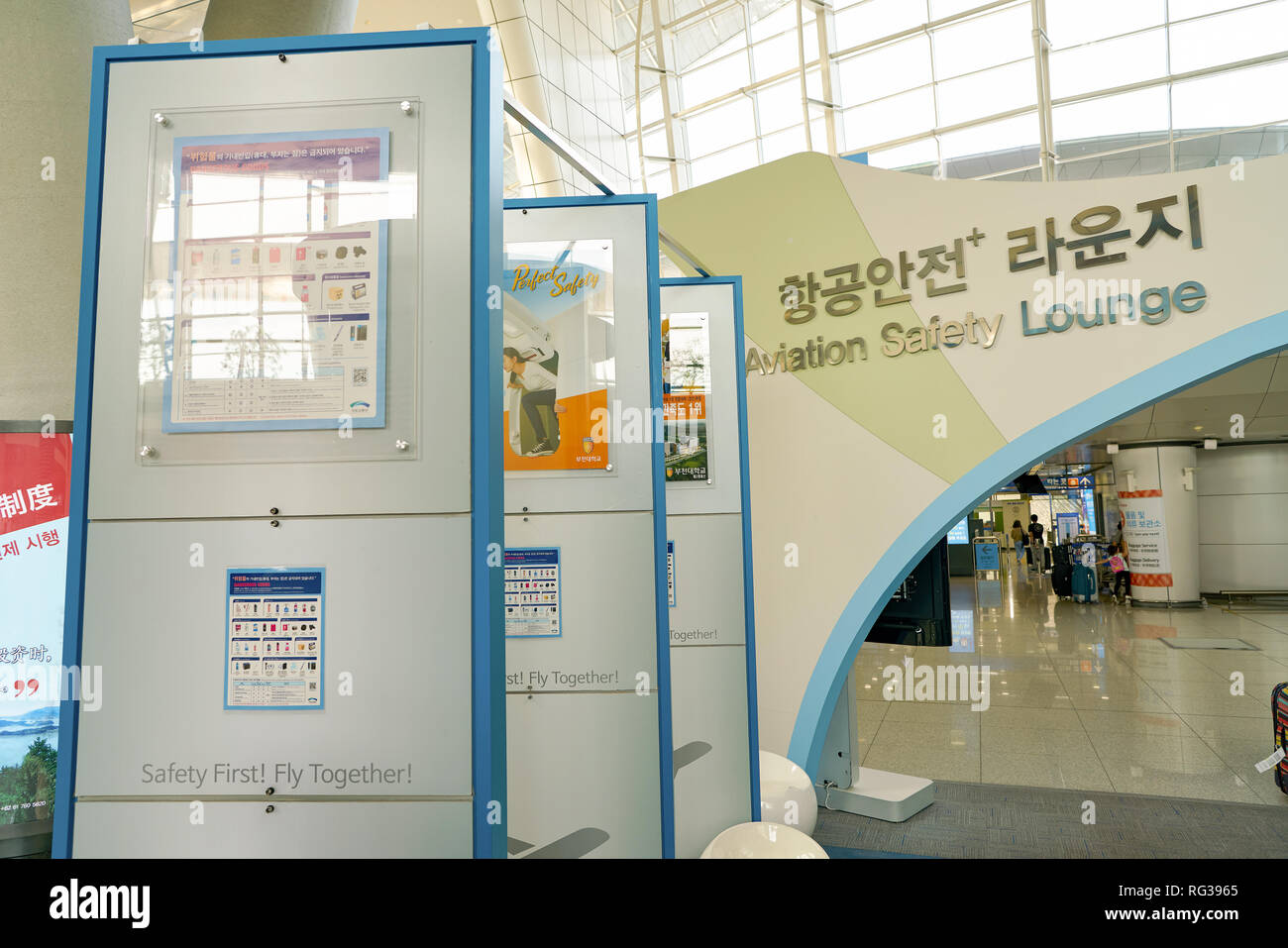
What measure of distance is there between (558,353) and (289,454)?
52.0 inches

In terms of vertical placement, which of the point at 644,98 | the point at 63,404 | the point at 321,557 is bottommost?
the point at 321,557

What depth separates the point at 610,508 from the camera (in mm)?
2453

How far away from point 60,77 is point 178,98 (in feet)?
3.43

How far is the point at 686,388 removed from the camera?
3.83 m

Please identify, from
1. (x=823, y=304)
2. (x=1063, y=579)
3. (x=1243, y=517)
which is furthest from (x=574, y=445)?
(x=1243, y=517)

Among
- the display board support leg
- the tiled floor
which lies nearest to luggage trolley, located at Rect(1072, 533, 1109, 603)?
the tiled floor

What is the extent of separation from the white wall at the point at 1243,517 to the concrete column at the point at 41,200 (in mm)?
16867

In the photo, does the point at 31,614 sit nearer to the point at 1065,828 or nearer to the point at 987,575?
the point at 1065,828

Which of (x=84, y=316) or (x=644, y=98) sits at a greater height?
(x=644, y=98)

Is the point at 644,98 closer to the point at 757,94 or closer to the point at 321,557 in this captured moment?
the point at 757,94

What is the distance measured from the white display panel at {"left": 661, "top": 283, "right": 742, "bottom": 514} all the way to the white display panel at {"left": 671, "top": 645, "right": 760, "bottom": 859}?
682mm

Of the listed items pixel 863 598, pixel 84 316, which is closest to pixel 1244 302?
pixel 863 598
